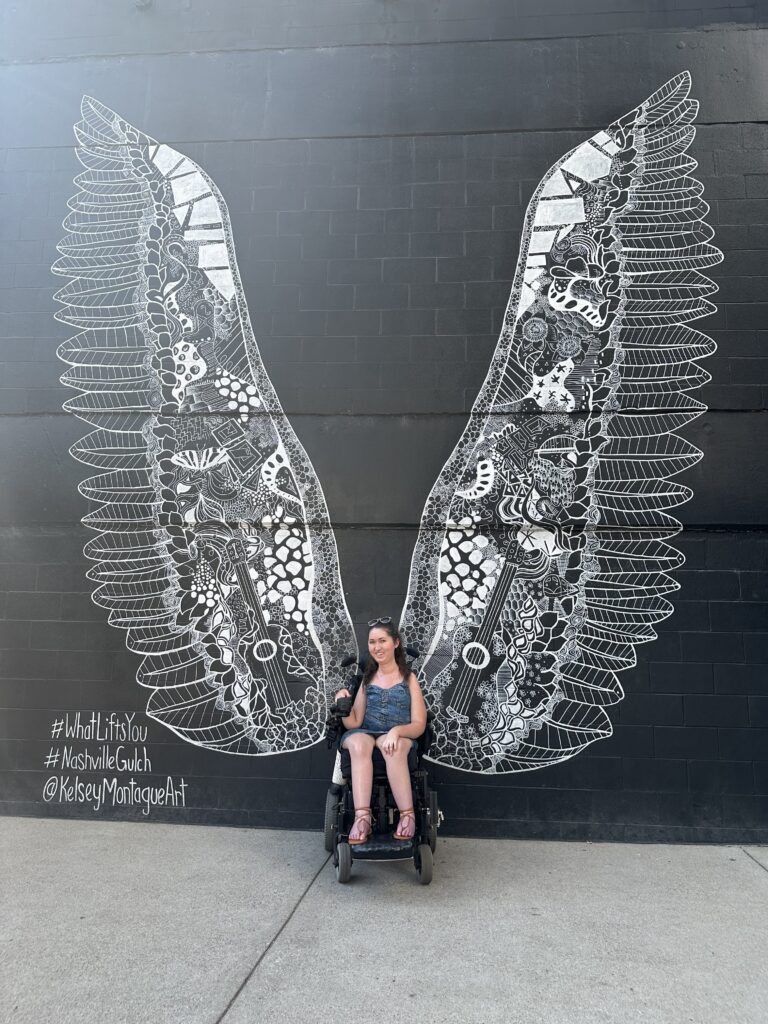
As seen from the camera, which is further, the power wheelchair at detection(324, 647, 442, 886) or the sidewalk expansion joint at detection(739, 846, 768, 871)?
the sidewalk expansion joint at detection(739, 846, 768, 871)

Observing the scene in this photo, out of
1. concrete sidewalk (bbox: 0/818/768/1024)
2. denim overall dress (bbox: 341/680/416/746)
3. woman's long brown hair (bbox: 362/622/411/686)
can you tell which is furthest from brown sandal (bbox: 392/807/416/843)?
woman's long brown hair (bbox: 362/622/411/686)

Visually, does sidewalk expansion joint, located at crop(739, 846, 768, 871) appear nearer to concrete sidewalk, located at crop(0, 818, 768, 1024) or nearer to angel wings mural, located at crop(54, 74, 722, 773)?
concrete sidewalk, located at crop(0, 818, 768, 1024)

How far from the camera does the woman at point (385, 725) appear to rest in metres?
3.13

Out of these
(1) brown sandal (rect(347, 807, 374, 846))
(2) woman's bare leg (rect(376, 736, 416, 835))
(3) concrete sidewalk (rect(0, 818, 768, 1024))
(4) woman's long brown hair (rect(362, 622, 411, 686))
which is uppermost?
(4) woman's long brown hair (rect(362, 622, 411, 686))

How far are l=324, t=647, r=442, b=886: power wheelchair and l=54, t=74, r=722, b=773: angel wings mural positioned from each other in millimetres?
593

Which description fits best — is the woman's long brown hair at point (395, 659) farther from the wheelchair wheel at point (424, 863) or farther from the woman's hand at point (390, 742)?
the wheelchair wheel at point (424, 863)

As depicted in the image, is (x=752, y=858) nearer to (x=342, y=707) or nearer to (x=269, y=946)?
(x=342, y=707)

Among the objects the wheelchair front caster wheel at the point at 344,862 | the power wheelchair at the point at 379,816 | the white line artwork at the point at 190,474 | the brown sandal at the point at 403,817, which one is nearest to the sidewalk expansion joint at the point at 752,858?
the power wheelchair at the point at 379,816

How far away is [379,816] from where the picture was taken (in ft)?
10.5

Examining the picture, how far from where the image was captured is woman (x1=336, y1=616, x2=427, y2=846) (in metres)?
3.13

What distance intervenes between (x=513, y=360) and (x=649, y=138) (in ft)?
5.28

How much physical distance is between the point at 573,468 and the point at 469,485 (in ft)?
1.95

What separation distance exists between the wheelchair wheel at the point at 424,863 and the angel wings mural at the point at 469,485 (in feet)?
2.47

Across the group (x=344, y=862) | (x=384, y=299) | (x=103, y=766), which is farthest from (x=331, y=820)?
(x=384, y=299)
